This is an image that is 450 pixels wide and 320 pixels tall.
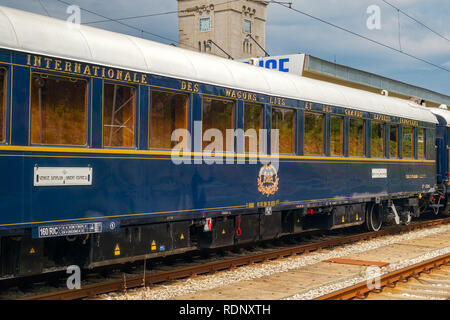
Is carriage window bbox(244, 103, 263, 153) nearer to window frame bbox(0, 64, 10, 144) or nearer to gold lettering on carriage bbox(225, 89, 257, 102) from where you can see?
gold lettering on carriage bbox(225, 89, 257, 102)

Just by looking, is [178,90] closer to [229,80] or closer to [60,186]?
[229,80]

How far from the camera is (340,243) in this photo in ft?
43.5

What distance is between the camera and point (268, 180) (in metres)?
10.7

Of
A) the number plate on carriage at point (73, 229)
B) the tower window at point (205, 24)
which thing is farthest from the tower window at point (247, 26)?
the number plate on carriage at point (73, 229)

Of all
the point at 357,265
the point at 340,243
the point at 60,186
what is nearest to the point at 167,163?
the point at 60,186

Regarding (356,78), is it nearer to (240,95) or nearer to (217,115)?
(240,95)

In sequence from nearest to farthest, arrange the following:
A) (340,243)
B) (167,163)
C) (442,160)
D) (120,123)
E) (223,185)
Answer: (120,123), (167,163), (223,185), (340,243), (442,160)

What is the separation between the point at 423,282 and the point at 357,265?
1501 millimetres

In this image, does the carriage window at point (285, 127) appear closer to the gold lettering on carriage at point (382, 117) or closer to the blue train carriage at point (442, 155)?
the gold lettering on carriage at point (382, 117)

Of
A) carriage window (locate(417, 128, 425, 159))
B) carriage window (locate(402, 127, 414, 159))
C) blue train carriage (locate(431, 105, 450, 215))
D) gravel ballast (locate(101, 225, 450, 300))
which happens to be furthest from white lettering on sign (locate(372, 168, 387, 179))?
blue train carriage (locate(431, 105, 450, 215))

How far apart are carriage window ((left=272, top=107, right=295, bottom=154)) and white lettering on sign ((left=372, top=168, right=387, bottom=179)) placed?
3.77 meters

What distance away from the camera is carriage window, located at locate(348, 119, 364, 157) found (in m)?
13.4

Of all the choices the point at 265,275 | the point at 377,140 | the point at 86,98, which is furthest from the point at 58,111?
the point at 377,140
